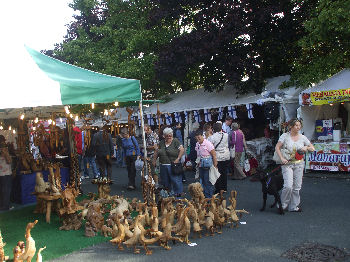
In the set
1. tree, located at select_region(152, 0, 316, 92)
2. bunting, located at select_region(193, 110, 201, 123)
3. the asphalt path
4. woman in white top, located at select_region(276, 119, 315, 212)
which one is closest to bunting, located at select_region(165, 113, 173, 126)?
bunting, located at select_region(193, 110, 201, 123)

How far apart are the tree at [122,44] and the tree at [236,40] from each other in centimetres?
237

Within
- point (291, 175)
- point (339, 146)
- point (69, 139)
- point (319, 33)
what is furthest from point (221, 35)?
point (291, 175)

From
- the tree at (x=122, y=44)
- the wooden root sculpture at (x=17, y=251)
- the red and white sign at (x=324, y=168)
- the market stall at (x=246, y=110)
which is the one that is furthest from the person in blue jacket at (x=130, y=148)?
the tree at (x=122, y=44)

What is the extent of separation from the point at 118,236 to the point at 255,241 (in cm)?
195

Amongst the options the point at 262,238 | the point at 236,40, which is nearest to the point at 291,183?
the point at 262,238

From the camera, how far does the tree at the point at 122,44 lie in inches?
666

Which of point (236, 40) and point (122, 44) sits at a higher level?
point (122, 44)

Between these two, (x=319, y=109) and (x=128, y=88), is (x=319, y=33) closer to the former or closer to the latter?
(x=319, y=109)

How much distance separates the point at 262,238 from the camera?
5137 mm

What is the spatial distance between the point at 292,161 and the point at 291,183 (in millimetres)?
403

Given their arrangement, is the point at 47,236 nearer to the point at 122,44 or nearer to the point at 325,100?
the point at 325,100

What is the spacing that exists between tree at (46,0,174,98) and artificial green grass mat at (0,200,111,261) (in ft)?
33.8

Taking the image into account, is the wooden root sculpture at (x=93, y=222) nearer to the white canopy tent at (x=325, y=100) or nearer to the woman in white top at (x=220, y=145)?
the woman in white top at (x=220, y=145)

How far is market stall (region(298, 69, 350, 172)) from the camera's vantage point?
33.0ft
